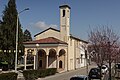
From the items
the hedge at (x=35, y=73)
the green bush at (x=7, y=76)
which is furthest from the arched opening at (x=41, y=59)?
the green bush at (x=7, y=76)

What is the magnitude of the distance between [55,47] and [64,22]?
19.0 feet

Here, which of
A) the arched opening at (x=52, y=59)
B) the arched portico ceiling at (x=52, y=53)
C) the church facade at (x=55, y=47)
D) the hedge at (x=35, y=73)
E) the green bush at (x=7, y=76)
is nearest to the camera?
the green bush at (x=7, y=76)

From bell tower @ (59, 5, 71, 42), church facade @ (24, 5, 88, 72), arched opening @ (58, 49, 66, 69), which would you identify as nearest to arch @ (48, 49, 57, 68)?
church facade @ (24, 5, 88, 72)

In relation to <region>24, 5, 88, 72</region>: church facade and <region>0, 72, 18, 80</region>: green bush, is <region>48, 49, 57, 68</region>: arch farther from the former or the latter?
<region>0, 72, 18, 80</region>: green bush

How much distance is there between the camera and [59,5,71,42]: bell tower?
1870 inches

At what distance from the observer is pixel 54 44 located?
146ft

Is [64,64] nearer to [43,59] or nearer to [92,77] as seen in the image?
[43,59]

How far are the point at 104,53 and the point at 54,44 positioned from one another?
73.5 feet

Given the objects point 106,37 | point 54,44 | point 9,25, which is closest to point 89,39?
point 106,37

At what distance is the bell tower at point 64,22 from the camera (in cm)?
4750

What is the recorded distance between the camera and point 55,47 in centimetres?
4438

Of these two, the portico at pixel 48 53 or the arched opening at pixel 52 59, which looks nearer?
the portico at pixel 48 53

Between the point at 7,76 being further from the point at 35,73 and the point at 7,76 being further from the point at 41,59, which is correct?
the point at 41,59

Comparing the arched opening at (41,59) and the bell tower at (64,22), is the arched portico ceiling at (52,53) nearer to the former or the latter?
the arched opening at (41,59)
